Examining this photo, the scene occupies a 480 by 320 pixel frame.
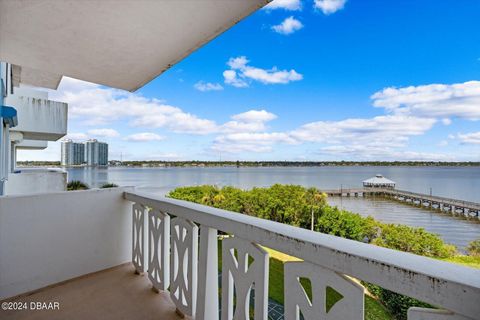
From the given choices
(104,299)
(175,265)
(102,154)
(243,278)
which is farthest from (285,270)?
(102,154)

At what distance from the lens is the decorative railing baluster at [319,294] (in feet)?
2.70

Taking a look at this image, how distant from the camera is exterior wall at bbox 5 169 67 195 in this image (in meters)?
5.63

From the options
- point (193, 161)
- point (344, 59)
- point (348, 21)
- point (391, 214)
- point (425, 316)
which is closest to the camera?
point (425, 316)

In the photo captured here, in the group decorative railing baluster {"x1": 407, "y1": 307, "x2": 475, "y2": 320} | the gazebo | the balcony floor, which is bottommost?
the gazebo

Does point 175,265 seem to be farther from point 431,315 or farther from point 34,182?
point 34,182

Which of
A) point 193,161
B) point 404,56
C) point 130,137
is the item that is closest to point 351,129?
point 404,56

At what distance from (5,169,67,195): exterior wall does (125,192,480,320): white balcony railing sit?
5.04 meters

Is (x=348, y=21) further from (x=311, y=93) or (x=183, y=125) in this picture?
(x=183, y=125)

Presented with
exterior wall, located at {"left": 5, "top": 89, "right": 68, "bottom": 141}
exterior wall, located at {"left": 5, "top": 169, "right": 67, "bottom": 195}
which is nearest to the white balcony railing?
exterior wall, located at {"left": 5, "top": 169, "right": 67, "bottom": 195}

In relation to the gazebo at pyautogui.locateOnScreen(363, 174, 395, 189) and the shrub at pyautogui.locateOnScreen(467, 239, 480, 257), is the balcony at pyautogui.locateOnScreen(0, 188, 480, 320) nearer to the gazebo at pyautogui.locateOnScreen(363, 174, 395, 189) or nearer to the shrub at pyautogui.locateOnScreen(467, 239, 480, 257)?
the shrub at pyautogui.locateOnScreen(467, 239, 480, 257)

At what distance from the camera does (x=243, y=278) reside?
127 cm

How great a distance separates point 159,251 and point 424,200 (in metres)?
48.4

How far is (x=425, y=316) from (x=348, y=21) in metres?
36.0

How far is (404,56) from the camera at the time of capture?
39875 mm
